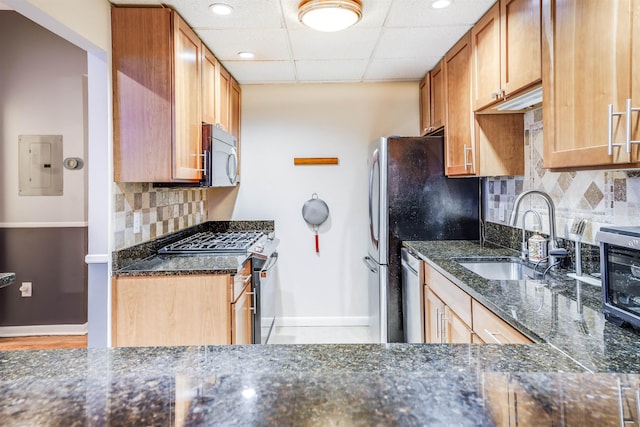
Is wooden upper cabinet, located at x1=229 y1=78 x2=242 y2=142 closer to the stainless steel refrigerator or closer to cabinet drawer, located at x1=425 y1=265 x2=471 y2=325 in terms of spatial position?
the stainless steel refrigerator

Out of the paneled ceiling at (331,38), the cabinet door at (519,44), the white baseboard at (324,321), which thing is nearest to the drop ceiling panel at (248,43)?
the paneled ceiling at (331,38)

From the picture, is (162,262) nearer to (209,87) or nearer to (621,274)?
(209,87)

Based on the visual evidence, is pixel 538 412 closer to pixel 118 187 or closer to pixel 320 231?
pixel 118 187

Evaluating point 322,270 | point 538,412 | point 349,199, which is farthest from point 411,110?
point 538,412

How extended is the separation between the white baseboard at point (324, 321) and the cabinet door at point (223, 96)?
1853 mm

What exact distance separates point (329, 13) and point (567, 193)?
1566 mm

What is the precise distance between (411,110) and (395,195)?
116cm

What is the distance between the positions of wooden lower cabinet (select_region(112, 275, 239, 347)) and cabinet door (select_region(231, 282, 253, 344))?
8 cm

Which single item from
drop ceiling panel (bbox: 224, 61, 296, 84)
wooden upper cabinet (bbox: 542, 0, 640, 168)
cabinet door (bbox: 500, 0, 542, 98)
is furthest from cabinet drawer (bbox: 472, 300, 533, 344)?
drop ceiling panel (bbox: 224, 61, 296, 84)

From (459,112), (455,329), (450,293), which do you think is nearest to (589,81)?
(450,293)

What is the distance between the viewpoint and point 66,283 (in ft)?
11.6

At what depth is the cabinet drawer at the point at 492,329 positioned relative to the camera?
4.28ft

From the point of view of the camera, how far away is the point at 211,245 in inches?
107

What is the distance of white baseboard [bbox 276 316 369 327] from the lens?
3.79 meters
